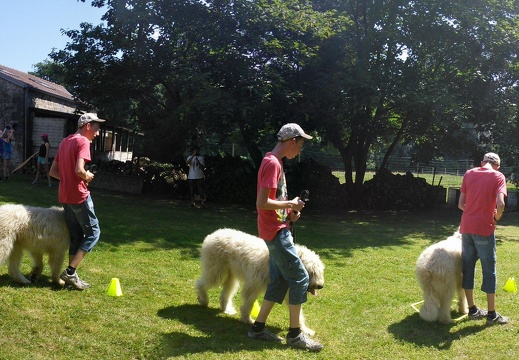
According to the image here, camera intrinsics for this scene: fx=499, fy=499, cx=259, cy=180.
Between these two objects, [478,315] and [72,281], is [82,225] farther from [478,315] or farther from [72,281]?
[478,315]

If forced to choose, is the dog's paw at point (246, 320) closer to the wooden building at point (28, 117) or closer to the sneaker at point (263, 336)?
the sneaker at point (263, 336)

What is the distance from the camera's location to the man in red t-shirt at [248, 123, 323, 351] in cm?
465

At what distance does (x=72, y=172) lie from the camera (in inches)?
233

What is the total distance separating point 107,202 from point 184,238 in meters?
5.42

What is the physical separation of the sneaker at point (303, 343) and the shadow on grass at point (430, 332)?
1055 millimetres

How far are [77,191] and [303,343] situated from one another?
124 inches

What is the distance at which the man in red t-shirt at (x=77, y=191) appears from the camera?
5.88 m

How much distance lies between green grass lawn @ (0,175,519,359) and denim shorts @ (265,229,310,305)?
0.52m

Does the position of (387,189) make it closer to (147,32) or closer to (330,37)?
(330,37)

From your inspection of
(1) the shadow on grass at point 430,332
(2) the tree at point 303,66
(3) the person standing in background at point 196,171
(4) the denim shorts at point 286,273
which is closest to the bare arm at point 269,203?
(4) the denim shorts at point 286,273

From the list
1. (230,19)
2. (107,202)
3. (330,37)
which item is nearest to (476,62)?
(330,37)

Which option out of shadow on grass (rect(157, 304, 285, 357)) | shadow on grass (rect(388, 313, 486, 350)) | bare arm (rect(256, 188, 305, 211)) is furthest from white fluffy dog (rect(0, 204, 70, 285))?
shadow on grass (rect(388, 313, 486, 350))

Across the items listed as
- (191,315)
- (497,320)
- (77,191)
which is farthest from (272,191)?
(497,320)

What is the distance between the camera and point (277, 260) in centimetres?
491
